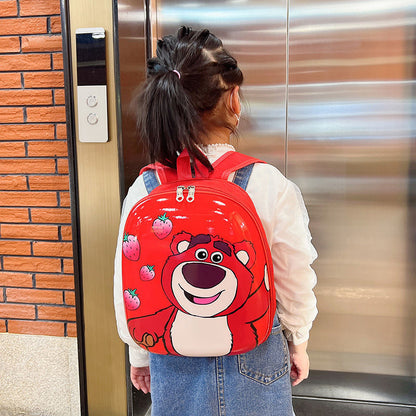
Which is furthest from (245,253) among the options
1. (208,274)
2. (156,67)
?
(156,67)

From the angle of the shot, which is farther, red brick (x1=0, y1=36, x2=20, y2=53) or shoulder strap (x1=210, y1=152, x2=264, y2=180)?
red brick (x1=0, y1=36, x2=20, y2=53)

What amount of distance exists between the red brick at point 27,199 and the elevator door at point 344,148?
0.85m

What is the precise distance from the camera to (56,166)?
2.13m

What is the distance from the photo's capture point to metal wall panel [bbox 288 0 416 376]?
219 cm

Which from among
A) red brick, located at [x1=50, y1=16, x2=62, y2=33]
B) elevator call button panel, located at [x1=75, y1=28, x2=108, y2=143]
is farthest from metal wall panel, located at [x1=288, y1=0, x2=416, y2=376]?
red brick, located at [x1=50, y1=16, x2=62, y2=33]

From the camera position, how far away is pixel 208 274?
1.10 meters

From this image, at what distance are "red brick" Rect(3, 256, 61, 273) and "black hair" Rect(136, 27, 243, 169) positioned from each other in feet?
3.99

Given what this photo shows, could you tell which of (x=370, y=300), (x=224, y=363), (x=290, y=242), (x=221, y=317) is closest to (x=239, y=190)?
(x=290, y=242)

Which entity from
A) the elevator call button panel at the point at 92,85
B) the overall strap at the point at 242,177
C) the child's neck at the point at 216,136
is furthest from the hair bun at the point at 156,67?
the elevator call button panel at the point at 92,85

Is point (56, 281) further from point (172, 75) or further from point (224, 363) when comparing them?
point (172, 75)

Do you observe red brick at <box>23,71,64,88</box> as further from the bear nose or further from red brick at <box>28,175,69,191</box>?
the bear nose

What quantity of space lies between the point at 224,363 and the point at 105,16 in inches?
57.4

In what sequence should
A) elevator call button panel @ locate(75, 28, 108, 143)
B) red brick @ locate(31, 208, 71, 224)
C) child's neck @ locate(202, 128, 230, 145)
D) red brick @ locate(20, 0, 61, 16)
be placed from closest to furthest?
child's neck @ locate(202, 128, 230, 145) < elevator call button panel @ locate(75, 28, 108, 143) < red brick @ locate(20, 0, 61, 16) < red brick @ locate(31, 208, 71, 224)

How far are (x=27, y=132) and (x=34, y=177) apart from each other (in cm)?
20
